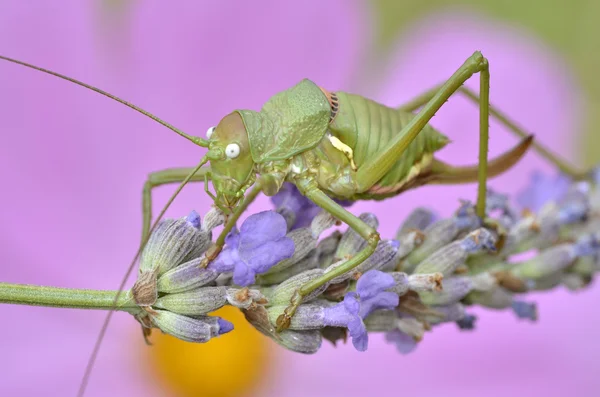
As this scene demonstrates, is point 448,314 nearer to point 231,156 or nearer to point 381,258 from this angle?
point 381,258

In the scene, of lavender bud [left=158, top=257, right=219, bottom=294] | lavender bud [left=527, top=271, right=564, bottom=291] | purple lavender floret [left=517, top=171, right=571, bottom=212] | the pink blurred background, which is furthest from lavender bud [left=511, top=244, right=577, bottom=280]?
lavender bud [left=158, top=257, right=219, bottom=294]

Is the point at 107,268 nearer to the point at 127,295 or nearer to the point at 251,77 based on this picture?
the point at 251,77

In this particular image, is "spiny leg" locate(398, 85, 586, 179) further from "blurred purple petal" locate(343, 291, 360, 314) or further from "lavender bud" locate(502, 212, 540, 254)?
"blurred purple petal" locate(343, 291, 360, 314)

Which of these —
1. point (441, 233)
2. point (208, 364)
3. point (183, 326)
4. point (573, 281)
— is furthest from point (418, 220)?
point (208, 364)

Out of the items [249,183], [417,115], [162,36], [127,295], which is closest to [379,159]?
[417,115]

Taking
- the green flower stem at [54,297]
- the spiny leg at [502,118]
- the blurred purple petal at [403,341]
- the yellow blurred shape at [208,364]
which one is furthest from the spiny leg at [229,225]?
the yellow blurred shape at [208,364]

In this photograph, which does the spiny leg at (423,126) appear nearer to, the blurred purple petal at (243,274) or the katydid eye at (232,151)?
the katydid eye at (232,151)
